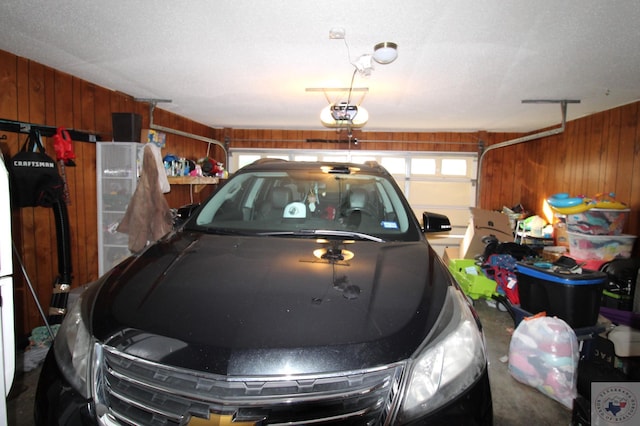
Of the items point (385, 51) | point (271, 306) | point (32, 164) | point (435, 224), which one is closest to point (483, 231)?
point (435, 224)

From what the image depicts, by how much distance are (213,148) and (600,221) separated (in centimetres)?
651

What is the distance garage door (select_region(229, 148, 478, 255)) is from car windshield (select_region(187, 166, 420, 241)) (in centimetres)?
481

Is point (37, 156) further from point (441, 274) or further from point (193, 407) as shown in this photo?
point (441, 274)

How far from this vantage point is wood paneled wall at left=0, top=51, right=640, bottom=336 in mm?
2922

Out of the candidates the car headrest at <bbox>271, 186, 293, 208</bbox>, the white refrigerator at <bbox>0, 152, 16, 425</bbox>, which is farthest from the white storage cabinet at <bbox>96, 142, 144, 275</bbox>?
the white refrigerator at <bbox>0, 152, 16, 425</bbox>

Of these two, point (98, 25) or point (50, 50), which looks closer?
point (98, 25)

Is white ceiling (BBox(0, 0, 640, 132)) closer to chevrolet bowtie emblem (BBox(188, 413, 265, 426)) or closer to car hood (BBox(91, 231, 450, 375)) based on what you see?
car hood (BBox(91, 231, 450, 375))

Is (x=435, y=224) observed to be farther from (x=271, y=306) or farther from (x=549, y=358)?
(x=271, y=306)

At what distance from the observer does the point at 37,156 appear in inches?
111

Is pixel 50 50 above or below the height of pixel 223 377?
above

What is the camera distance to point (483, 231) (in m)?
5.13

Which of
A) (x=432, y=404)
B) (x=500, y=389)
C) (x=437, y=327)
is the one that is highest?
(x=437, y=327)

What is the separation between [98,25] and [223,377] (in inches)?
96.9

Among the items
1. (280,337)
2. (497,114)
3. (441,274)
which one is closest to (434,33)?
(441,274)
